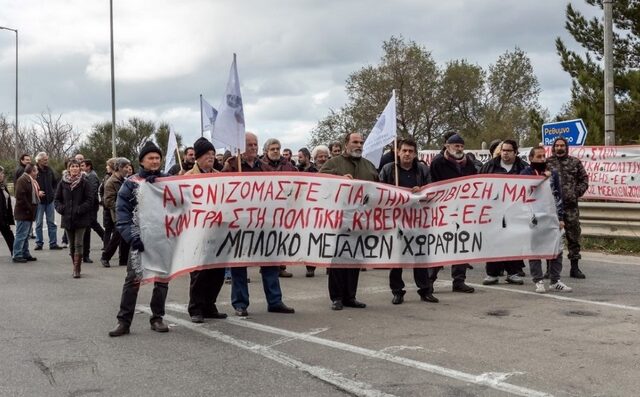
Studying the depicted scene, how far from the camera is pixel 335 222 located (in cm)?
814

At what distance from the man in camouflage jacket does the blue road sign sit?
185 inches

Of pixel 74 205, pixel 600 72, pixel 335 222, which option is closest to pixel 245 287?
pixel 335 222

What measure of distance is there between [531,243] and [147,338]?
478cm

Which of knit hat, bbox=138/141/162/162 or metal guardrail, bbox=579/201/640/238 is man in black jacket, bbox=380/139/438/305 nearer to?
knit hat, bbox=138/141/162/162

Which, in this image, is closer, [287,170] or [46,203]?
[287,170]

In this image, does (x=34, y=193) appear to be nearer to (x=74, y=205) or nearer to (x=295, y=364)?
(x=74, y=205)

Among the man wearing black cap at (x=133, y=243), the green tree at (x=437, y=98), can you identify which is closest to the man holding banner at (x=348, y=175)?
the man wearing black cap at (x=133, y=243)

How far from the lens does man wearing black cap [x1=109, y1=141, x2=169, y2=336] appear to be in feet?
22.8

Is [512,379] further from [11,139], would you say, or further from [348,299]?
[11,139]

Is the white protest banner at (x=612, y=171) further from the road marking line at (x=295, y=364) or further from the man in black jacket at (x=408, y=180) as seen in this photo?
the road marking line at (x=295, y=364)

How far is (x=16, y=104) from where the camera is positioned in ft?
153

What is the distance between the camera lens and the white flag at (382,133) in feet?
30.2

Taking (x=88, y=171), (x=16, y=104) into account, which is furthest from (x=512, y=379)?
(x=16, y=104)

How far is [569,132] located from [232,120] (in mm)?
9026
